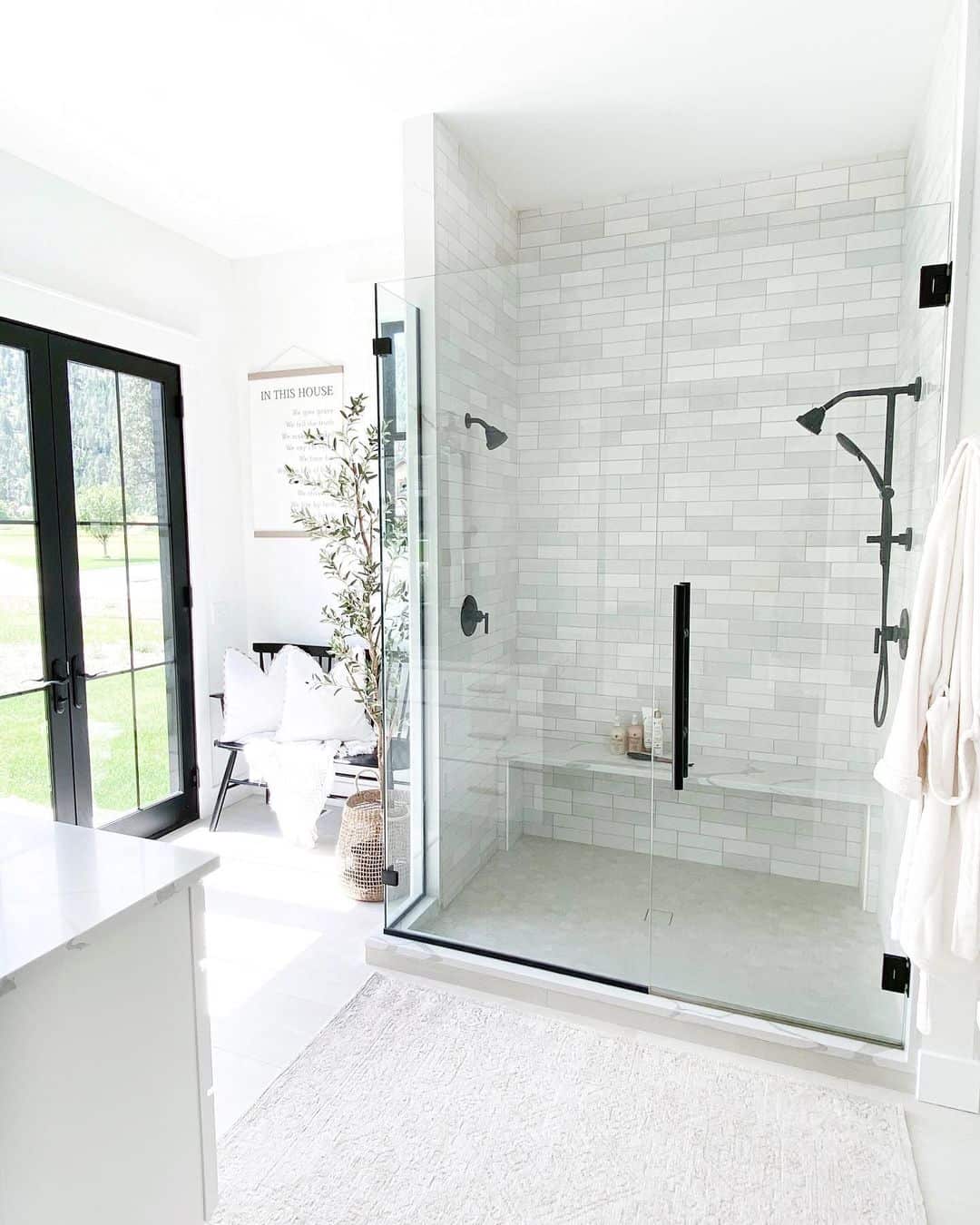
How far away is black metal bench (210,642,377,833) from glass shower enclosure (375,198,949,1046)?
33.6 inches

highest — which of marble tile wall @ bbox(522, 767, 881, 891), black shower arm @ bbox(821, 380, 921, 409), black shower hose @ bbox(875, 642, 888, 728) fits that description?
black shower arm @ bbox(821, 380, 921, 409)

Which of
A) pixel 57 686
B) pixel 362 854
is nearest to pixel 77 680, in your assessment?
pixel 57 686

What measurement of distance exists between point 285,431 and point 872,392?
263 cm

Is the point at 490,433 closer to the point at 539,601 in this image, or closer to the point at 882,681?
the point at 539,601

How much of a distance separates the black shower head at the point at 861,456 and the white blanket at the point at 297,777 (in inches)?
89.4

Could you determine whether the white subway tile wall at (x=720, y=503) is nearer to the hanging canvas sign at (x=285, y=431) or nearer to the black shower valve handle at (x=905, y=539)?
the black shower valve handle at (x=905, y=539)

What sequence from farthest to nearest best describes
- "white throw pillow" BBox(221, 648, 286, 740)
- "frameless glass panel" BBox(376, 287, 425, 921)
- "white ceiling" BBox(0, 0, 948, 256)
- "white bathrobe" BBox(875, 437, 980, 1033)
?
"white throw pillow" BBox(221, 648, 286, 740) → "frameless glass panel" BBox(376, 287, 425, 921) → "white ceiling" BBox(0, 0, 948, 256) → "white bathrobe" BBox(875, 437, 980, 1033)

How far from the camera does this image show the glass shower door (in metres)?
2.08

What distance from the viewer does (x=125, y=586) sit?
131 inches

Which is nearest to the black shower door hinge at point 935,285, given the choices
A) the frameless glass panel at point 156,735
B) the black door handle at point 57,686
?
the black door handle at point 57,686

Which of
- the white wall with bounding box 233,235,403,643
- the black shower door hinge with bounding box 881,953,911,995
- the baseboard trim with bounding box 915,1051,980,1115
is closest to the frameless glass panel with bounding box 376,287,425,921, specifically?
the white wall with bounding box 233,235,403,643

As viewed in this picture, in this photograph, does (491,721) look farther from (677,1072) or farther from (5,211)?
(5,211)

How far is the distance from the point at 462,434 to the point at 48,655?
5.82 feet

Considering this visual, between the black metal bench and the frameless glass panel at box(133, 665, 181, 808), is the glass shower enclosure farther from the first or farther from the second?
the frameless glass panel at box(133, 665, 181, 808)
